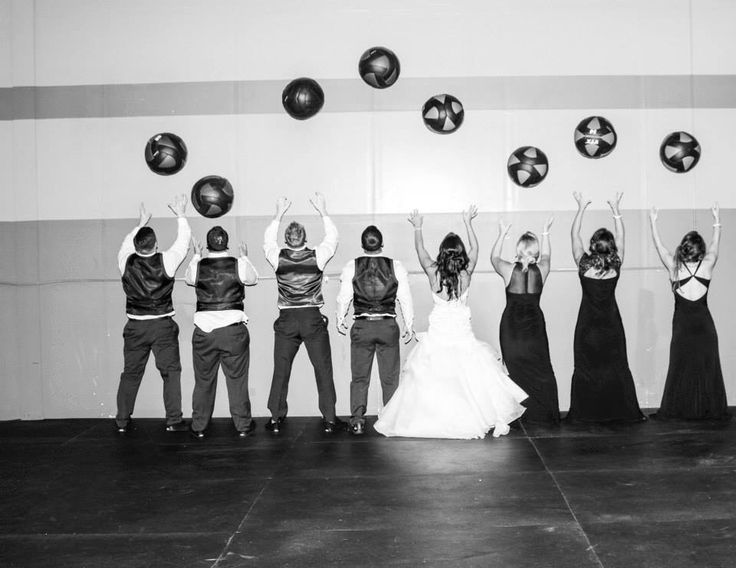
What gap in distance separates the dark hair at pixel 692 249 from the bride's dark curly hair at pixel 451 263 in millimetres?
2247

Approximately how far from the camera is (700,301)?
7828 mm

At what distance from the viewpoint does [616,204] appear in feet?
26.4

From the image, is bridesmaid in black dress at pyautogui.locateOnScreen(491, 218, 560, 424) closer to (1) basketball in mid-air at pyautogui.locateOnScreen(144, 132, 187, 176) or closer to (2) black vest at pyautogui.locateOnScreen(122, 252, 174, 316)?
(2) black vest at pyautogui.locateOnScreen(122, 252, 174, 316)

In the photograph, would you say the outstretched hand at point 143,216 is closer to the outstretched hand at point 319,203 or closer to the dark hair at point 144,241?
the dark hair at point 144,241

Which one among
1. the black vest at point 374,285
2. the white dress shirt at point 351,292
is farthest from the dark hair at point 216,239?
the black vest at point 374,285

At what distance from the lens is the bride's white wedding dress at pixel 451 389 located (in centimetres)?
716

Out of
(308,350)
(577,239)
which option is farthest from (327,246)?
(577,239)

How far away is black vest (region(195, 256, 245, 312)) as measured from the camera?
7453 mm

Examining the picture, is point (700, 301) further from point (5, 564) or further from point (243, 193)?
point (5, 564)

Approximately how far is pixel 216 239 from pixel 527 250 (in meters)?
3.03

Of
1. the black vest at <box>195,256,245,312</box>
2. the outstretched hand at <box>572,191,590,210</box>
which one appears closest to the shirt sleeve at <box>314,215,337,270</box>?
the black vest at <box>195,256,245,312</box>

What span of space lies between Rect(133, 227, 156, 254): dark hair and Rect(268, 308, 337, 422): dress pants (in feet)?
4.73

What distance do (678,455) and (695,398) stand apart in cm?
156

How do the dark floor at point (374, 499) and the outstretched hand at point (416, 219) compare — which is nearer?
the dark floor at point (374, 499)
